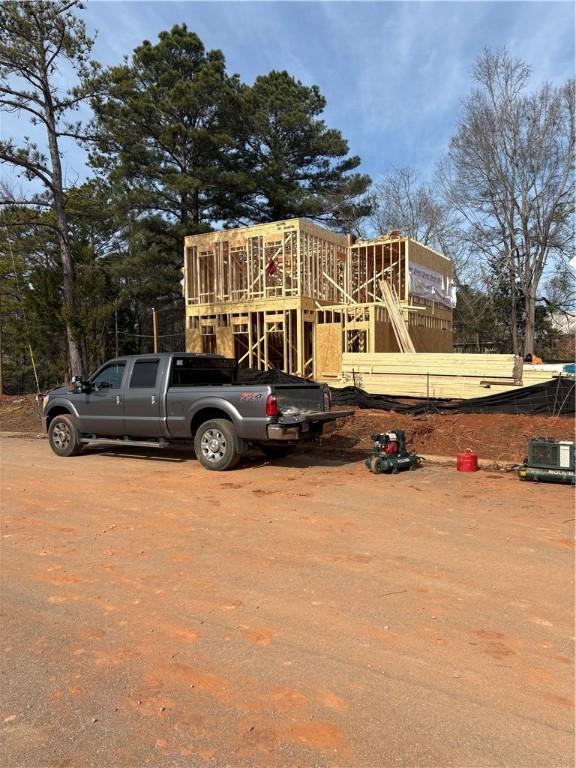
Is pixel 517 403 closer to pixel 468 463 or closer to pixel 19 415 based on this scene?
pixel 468 463

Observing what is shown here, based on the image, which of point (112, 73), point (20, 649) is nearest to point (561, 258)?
point (112, 73)

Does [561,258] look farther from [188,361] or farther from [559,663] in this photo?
[559,663]

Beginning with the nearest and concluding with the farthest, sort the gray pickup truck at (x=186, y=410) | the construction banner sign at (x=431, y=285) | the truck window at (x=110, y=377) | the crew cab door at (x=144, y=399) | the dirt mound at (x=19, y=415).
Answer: the gray pickup truck at (x=186, y=410), the crew cab door at (x=144, y=399), the truck window at (x=110, y=377), the dirt mound at (x=19, y=415), the construction banner sign at (x=431, y=285)

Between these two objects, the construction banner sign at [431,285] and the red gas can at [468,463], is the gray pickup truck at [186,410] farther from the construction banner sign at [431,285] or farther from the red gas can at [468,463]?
the construction banner sign at [431,285]

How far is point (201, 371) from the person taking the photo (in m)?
10.3

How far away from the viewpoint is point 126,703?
288 cm

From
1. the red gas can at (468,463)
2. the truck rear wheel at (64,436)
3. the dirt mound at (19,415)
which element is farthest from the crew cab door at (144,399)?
the dirt mound at (19,415)

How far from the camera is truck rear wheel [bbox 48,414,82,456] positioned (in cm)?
1089

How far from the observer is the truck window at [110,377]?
10.4 meters

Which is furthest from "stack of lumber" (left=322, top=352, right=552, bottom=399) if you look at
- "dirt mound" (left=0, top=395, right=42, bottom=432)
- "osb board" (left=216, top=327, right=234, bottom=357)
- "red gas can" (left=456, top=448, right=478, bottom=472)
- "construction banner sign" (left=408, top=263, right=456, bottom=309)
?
"dirt mound" (left=0, top=395, right=42, bottom=432)

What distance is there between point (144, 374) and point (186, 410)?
125 cm

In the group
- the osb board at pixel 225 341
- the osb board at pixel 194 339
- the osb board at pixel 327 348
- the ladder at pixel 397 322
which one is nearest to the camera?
the osb board at pixel 327 348

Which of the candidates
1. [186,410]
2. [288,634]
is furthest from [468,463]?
[288,634]

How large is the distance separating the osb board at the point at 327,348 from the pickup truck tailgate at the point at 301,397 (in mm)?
8647
